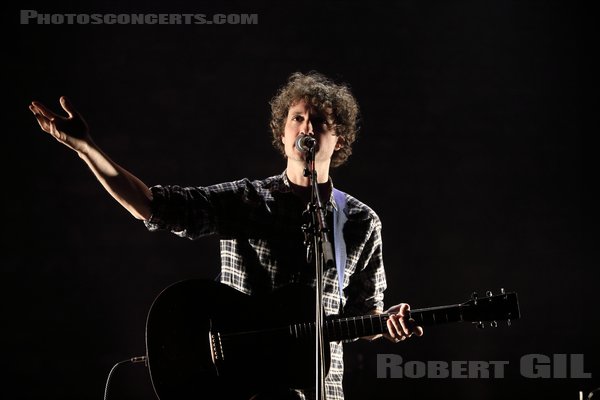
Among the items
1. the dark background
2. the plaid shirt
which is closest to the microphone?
the plaid shirt

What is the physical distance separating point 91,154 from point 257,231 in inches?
29.9

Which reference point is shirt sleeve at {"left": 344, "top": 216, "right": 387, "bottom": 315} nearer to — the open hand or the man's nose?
the man's nose

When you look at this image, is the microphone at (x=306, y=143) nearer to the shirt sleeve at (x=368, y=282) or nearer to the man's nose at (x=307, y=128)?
the man's nose at (x=307, y=128)

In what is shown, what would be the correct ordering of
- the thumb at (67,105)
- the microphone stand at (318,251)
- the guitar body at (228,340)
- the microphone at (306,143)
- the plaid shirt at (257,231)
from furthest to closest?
the plaid shirt at (257,231) → the guitar body at (228,340) → the microphone at (306,143) → the thumb at (67,105) → the microphone stand at (318,251)

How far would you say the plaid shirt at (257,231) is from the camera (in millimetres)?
2281

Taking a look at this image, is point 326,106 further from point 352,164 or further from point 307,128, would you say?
point 352,164

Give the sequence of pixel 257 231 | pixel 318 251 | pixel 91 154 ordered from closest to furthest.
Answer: pixel 318 251, pixel 91 154, pixel 257 231

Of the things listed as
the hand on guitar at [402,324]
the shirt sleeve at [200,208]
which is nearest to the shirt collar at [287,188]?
the shirt sleeve at [200,208]

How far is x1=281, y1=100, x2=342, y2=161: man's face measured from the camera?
2605 millimetres

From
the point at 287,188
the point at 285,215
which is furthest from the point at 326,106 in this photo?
the point at 285,215

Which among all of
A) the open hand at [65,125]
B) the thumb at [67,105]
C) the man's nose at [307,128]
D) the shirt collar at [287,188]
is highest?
the man's nose at [307,128]

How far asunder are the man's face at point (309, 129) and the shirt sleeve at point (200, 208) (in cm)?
30

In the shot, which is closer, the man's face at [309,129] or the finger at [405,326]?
the finger at [405,326]

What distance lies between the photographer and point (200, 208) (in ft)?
7.56
